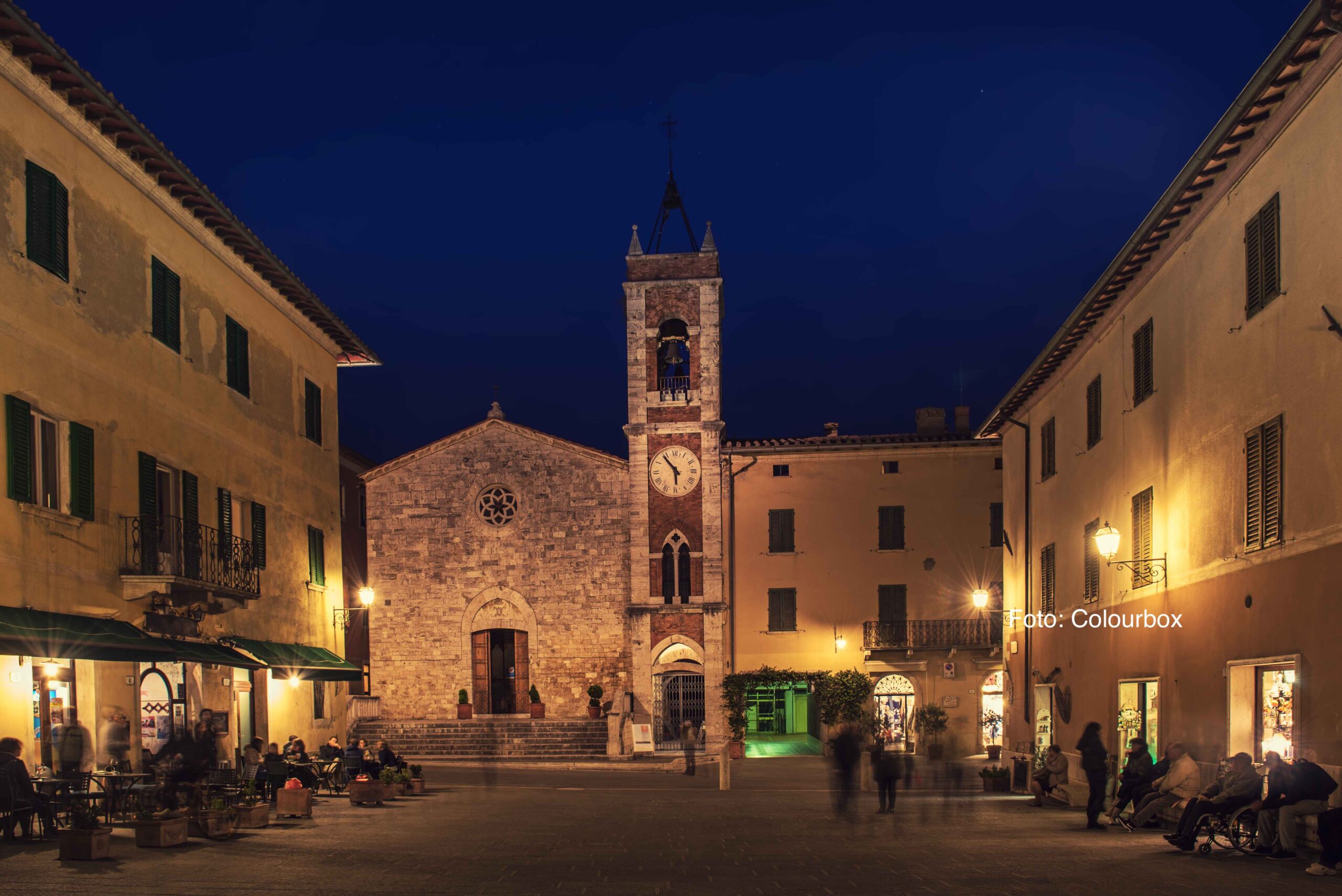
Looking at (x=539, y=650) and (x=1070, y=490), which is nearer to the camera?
(x=1070, y=490)

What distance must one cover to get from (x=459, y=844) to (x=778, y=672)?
24238 mm

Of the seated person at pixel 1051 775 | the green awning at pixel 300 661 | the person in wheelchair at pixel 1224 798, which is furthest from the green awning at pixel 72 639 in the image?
the seated person at pixel 1051 775

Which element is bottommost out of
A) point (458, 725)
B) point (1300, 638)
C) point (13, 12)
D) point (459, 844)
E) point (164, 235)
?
point (458, 725)

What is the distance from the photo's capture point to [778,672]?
37469mm

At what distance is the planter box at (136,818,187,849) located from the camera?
12664 mm

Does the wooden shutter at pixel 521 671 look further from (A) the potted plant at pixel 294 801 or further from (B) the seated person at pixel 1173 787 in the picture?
(B) the seated person at pixel 1173 787

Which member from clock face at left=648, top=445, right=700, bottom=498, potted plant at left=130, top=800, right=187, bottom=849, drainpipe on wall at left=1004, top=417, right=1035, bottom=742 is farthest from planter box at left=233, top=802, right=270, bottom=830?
clock face at left=648, top=445, right=700, bottom=498

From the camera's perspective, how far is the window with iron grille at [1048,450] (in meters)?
23.1

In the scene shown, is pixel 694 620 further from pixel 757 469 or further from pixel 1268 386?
pixel 1268 386

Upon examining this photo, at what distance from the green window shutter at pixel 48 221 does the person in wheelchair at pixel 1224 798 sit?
544 inches

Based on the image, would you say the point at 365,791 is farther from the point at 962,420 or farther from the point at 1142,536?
the point at 962,420

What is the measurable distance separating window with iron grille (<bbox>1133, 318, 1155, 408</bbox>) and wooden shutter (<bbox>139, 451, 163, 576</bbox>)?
43.9 ft

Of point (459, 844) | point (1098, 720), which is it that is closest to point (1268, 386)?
point (1098, 720)

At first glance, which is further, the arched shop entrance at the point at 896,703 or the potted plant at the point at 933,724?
the arched shop entrance at the point at 896,703
